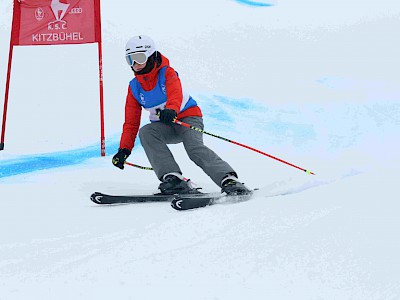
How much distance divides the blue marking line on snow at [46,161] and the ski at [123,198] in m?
1.60

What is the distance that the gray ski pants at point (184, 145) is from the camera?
4.48 m

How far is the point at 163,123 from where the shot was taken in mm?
4879

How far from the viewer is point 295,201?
379 centimetres

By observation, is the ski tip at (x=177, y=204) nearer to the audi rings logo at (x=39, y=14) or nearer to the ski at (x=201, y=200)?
the ski at (x=201, y=200)

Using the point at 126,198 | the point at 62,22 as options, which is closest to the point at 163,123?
the point at 126,198

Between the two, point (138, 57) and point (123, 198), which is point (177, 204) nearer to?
point (123, 198)

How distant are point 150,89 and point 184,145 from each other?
0.51 meters

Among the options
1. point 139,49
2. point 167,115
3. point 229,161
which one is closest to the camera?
point 167,115

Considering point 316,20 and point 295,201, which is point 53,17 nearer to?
point 295,201

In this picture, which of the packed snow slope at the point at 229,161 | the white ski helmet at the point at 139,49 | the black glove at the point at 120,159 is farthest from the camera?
the black glove at the point at 120,159

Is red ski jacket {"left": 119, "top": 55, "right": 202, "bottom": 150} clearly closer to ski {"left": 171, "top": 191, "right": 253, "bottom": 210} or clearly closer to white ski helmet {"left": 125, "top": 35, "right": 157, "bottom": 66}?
white ski helmet {"left": 125, "top": 35, "right": 157, "bottom": 66}

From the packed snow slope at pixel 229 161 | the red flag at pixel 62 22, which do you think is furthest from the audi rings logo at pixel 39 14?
the packed snow slope at pixel 229 161

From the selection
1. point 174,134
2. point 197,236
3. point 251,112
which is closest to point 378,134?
point 251,112

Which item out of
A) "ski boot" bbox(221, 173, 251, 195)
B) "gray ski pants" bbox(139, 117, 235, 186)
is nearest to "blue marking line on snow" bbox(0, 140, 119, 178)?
"gray ski pants" bbox(139, 117, 235, 186)
